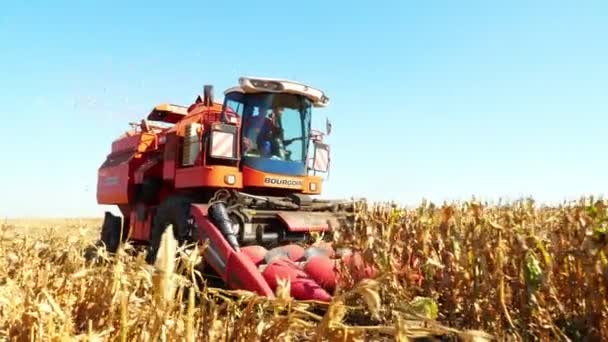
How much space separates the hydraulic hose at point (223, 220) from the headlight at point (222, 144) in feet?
3.22

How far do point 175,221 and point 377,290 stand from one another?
16.7 feet

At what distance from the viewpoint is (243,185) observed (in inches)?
238

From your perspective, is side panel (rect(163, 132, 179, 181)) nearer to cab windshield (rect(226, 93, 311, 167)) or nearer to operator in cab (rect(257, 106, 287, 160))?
cab windshield (rect(226, 93, 311, 167))

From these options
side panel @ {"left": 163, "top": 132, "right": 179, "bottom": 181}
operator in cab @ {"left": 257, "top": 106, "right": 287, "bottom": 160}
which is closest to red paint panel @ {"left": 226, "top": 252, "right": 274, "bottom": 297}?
operator in cab @ {"left": 257, "top": 106, "right": 287, "bottom": 160}

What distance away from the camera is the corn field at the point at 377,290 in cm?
117

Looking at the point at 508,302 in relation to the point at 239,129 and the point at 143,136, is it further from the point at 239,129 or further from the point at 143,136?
the point at 143,136

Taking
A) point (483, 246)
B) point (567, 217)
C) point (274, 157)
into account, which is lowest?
point (483, 246)

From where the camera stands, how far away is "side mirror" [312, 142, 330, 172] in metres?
7.11

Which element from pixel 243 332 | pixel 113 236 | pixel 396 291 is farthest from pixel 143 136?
pixel 243 332

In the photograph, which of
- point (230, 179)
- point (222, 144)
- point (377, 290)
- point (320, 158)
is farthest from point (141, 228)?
point (377, 290)

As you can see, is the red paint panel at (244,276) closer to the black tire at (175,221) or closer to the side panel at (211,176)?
the black tire at (175,221)

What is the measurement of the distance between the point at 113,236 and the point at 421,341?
7.20m

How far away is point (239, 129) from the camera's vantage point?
20.1 feet

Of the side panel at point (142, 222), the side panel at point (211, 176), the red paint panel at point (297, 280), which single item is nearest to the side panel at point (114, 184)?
Result: the side panel at point (142, 222)
